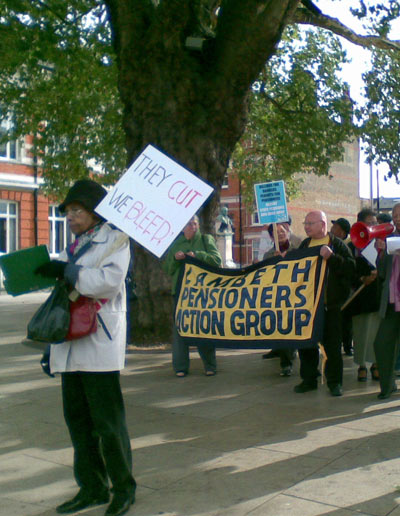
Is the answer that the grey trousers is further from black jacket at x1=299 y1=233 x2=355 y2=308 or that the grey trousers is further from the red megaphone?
the red megaphone

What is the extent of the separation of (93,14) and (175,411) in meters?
12.3

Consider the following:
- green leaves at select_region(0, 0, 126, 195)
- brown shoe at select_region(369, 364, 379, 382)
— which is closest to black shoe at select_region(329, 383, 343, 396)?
brown shoe at select_region(369, 364, 379, 382)

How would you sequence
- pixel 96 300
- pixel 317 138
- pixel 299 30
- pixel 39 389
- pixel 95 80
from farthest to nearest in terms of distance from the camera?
pixel 299 30, pixel 317 138, pixel 95 80, pixel 39 389, pixel 96 300

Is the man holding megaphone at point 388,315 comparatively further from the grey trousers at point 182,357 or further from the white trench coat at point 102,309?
the white trench coat at point 102,309

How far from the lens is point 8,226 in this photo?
3434 cm

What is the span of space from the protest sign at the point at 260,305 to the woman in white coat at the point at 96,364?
309 centimetres

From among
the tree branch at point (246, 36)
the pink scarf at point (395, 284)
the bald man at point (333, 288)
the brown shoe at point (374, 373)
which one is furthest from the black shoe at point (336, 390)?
the tree branch at point (246, 36)

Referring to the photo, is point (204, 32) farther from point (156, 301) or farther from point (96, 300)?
point (96, 300)

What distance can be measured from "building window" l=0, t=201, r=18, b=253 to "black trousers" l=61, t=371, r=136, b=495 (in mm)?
30802

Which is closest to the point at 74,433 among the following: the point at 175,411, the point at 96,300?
the point at 96,300

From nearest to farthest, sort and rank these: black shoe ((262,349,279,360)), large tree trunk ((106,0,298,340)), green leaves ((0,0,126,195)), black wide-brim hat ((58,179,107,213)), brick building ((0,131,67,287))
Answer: black wide-brim hat ((58,179,107,213)) → black shoe ((262,349,279,360)) → large tree trunk ((106,0,298,340)) → green leaves ((0,0,126,195)) → brick building ((0,131,67,287))

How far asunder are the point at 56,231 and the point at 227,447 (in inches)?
1293

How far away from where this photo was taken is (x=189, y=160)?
36.7 ft

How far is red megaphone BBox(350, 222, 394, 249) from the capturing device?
6647 millimetres
